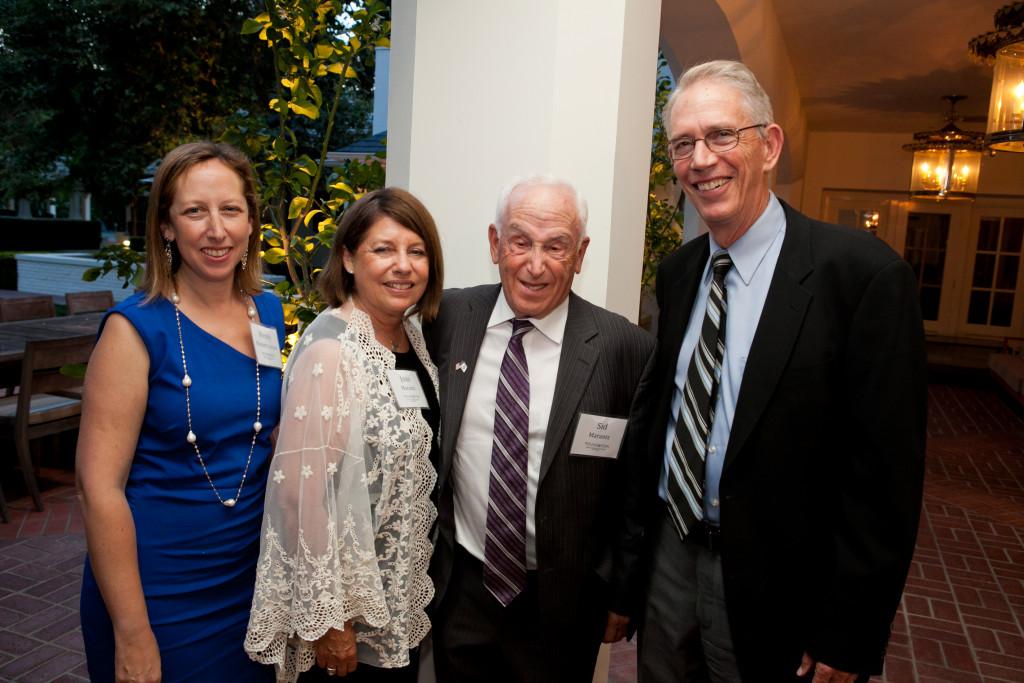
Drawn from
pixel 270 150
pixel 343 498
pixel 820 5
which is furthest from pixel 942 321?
pixel 343 498

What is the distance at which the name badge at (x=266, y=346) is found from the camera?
5.93 ft

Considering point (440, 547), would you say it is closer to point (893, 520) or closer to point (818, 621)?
point (818, 621)

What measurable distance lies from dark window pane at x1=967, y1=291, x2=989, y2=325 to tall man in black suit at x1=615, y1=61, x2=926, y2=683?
13.7 metres

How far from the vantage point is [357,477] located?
170 centimetres

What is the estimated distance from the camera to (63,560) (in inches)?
169

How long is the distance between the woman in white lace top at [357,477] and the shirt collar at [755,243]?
0.75m

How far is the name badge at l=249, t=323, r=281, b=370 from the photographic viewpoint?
1.81 metres

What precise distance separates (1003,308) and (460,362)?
46.2 ft

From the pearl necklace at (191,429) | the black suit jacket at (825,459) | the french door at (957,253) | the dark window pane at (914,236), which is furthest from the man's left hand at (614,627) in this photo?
the dark window pane at (914,236)

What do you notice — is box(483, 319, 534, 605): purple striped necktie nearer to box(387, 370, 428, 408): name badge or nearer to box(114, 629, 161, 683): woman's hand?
box(387, 370, 428, 408): name badge

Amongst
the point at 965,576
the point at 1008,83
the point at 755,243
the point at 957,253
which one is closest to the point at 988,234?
the point at 957,253

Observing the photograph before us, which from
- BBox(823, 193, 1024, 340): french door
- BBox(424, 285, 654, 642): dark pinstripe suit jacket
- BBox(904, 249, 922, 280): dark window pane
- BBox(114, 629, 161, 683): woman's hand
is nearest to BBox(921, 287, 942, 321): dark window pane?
BBox(823, 193, 1024, 340): french door

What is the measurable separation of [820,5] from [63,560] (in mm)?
6458

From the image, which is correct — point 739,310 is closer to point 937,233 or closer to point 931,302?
point 937,233
